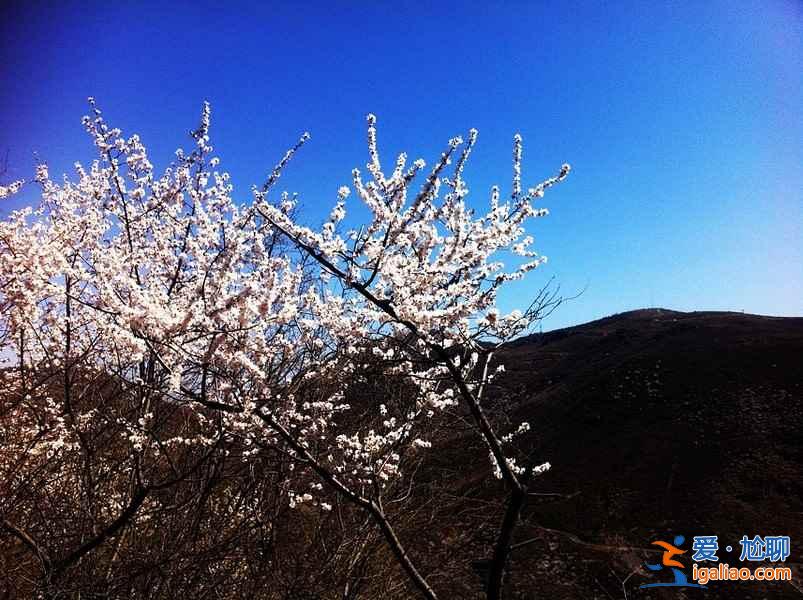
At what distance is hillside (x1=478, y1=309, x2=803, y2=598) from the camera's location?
40.3ft

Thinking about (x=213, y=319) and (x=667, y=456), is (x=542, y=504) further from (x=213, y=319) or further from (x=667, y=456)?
(x=213, y=319)

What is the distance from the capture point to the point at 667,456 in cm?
1703

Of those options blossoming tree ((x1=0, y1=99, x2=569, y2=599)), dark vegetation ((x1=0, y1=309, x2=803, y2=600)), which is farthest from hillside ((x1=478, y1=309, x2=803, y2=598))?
blossoming tree ((x1=0, y1=99, x2=569, y2=599))

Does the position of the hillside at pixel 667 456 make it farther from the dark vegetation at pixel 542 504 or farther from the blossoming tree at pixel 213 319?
the blossoming tree at pixel 213 319

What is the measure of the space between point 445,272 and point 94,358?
15.5ft

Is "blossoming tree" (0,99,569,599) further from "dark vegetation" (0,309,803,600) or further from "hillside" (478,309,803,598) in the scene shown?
"hillside" (478,309,803,598)

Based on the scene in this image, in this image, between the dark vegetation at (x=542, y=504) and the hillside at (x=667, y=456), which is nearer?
the dark vegetation at (x=542, y=504)

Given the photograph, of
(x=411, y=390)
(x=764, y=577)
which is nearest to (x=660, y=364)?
(x=764, y=577)

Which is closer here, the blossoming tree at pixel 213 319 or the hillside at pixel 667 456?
the blossoming tree at pixel 213 319

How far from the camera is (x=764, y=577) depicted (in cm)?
1077

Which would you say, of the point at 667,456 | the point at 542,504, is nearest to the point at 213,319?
the point at 542,504

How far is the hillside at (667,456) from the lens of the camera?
1228 centimetres

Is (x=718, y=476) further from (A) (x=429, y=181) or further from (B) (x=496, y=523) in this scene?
(A) (x=429, y=181)

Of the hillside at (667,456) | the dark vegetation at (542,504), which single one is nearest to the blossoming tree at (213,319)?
the dark vegetation at (542,504)
